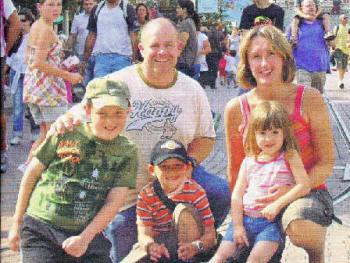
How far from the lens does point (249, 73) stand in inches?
98.3

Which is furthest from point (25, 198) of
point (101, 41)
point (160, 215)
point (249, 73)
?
point (101, 41)

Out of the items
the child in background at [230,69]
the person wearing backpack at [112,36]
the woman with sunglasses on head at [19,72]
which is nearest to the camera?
the person wearing backpack at [112,36]

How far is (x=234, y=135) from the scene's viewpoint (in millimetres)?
2467

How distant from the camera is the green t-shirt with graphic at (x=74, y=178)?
85.4 inches

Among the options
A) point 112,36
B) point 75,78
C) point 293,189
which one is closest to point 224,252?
point 293,189

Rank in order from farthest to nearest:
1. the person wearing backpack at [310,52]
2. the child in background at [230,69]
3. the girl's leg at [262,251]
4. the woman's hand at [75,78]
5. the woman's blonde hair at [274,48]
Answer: the child in background at [230,69] → the person wearing backpack at [310,52] → the woman's hand at [75,78] → the woman's blonde hair at [274,48] → the girl's leg at [262,251]

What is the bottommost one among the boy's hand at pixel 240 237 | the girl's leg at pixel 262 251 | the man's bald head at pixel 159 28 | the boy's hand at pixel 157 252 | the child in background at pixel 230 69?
the child in background at pixel 230 69

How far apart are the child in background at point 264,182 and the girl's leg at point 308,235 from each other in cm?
6

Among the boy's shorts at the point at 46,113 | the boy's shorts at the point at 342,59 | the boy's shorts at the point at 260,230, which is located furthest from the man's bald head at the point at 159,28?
the boy's shorts at the point at 342,59

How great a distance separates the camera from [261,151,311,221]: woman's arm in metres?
2.28

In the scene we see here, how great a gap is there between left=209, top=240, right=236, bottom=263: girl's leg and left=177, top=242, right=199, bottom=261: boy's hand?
0.30ft

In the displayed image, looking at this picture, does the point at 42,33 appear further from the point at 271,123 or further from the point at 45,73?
the point at 271,123

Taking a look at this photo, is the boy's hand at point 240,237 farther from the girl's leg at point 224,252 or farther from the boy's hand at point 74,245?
the boy's hand at point 74,245

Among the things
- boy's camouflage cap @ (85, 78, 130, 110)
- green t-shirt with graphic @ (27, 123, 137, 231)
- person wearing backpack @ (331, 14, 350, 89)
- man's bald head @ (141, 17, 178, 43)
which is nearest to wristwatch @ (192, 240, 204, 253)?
green t-shirt with graphic @ (27, 123, 137, 231)
